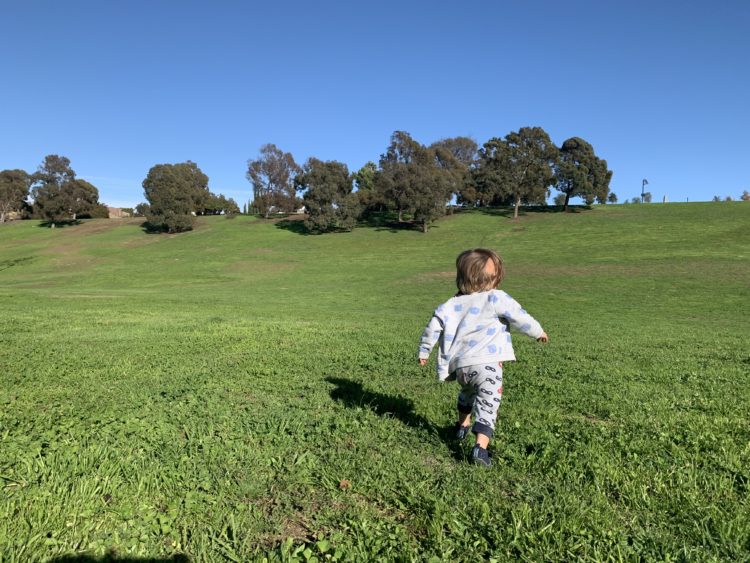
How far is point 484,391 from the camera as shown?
4090mm

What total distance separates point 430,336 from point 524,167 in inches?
2570

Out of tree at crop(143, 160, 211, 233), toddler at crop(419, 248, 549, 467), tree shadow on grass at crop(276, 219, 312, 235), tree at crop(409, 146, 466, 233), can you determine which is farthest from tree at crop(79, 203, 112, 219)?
toddler at crop(419, 248, 549, 467)

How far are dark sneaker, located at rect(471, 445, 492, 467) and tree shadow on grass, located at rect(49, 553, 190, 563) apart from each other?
7.19ft

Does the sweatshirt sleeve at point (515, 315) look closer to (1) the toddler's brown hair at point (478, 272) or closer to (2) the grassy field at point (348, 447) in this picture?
(1) the toddler's brown hair at point (478, 272)

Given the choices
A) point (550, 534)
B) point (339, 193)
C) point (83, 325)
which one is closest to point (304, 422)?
point (550, 534)

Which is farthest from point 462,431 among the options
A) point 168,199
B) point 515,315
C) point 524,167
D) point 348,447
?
point 168,199

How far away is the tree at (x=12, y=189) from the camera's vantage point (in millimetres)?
85250

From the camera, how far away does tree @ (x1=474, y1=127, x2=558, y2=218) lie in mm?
63312

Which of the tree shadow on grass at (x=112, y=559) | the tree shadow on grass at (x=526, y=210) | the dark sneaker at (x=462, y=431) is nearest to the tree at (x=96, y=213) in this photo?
the tree shadow on grass at (x=526, y=210)

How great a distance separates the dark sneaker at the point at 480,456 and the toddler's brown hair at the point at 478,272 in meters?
1.39

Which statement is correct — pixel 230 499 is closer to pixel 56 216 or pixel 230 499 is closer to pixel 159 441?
pixel 159 441

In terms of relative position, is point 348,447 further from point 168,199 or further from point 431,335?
point 168,199

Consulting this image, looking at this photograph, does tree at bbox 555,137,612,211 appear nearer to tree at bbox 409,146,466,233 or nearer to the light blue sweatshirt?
tree at bbox 409,146,466,233

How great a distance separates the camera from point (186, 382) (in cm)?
591
